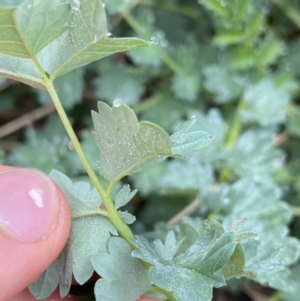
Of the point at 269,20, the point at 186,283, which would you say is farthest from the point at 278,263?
the point at 269,20

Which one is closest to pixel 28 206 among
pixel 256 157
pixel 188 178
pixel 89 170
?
pixel 89 170

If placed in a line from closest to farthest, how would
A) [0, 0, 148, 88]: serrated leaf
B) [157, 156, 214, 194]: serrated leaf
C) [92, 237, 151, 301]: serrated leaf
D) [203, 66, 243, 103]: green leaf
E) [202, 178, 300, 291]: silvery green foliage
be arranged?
[0, 0, 148, 88]: serrated leaf, [92, 237, 151, 301]: serrated leaf, [202, 178, 300, 291]: silvery green foliage, [157, 156, 214, 194]: serrated leaf, [203, 66, 243, 103]: green leaf

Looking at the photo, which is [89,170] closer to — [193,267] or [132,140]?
[132,140]

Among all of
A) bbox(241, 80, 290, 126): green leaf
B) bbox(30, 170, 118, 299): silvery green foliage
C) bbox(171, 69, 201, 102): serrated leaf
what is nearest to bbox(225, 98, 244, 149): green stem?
bbox(241, 80, 290, 126): green leaf

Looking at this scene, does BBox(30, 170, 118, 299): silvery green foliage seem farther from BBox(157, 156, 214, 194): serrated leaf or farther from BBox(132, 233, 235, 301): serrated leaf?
BBox(157, 156, 214, 194): serrated leaf

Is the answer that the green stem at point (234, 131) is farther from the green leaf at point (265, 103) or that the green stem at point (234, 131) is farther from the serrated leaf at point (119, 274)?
the serrated leaf at point (119, 274)

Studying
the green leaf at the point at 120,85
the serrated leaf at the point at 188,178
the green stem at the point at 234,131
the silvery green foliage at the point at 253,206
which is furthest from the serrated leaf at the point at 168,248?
the green leaf at the point at 120,85
